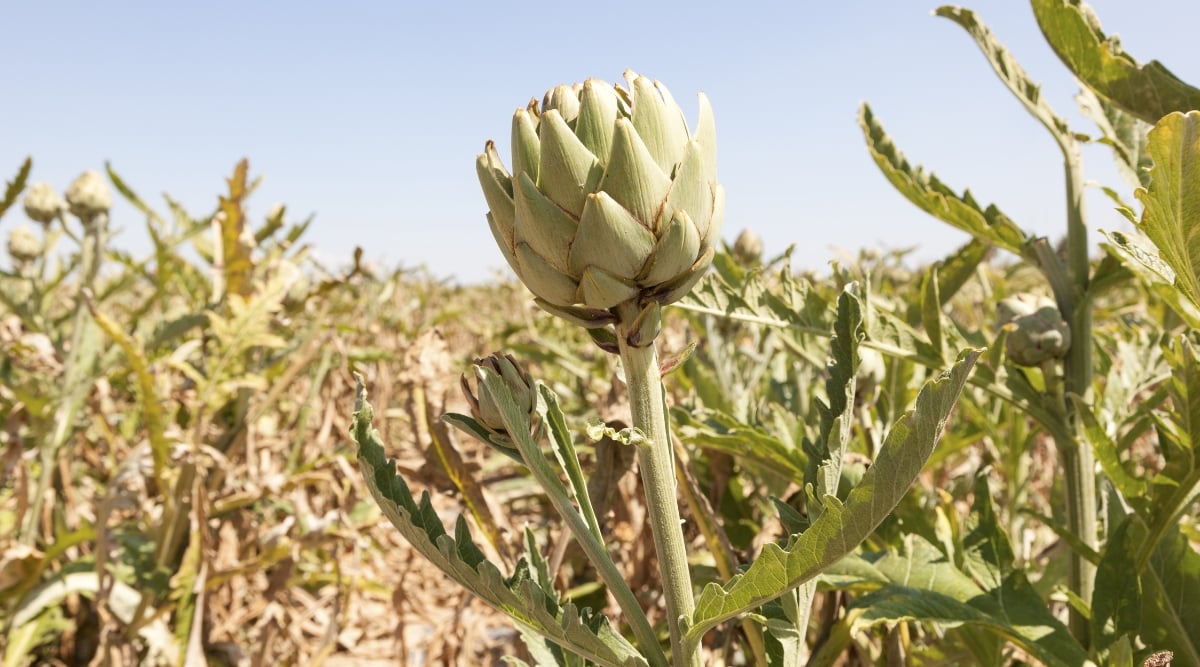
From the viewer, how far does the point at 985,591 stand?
718 mm

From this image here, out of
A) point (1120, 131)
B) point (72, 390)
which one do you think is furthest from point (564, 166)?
point (72, 390)

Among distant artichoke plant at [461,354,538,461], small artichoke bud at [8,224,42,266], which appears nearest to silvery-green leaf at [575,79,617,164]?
distant artichoke plant at [461,354,538,461]

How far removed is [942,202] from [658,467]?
0.43m

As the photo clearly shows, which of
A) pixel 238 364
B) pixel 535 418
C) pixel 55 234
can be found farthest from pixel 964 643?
pixel 55 234

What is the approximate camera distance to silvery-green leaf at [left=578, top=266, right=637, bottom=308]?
0.42m

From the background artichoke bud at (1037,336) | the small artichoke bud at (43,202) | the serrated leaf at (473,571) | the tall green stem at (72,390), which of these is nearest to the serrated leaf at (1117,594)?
the background artichoke bud at (1037,336)

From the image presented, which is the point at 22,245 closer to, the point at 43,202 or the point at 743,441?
the point at 43,202

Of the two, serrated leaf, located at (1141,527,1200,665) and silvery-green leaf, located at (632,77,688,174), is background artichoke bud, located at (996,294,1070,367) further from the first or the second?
silvery-green leaf, located at (632,77,688,174)

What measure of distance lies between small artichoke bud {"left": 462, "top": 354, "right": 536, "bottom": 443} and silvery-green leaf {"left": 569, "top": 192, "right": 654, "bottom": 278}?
82mm

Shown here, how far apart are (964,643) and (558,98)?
2.06 feet

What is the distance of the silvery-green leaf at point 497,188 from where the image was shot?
44 cm

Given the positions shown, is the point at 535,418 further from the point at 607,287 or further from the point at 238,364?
the point at 238,364

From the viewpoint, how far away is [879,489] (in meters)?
0.38

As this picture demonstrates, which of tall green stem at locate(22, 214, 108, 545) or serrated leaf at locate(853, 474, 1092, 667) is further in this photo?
tall green stem at locate(22, 214, 108, 545)
